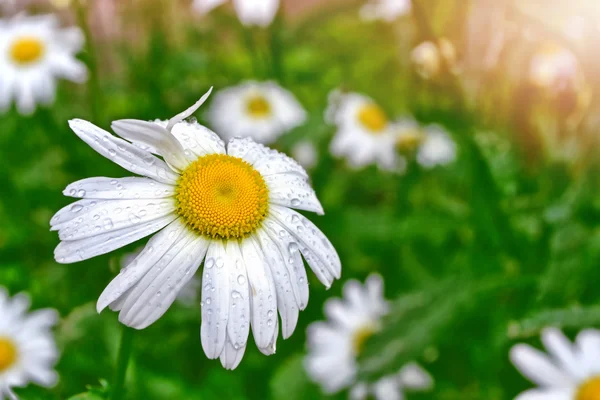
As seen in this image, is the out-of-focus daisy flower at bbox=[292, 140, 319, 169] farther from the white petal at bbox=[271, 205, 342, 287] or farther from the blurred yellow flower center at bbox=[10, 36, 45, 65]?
the white petal at bbox=[271, 205, 342, 287]

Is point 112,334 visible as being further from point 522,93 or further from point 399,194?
point 522,93

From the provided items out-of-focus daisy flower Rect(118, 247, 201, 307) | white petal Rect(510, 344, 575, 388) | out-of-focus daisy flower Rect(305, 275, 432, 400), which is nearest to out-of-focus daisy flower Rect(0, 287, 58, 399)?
out-of-focus daisy flower Rect(118, 247, 201, 307)

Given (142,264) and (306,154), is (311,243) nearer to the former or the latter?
(142,264)

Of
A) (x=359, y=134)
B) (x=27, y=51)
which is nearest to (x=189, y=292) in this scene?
(x=359, y=134)

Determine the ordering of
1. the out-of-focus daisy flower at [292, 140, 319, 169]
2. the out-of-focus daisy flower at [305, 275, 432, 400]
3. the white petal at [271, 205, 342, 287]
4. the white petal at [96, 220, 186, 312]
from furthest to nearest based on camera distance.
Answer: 1. the out-of-focus daisy flower at [292, 140, 319, 169]
2. the out-of-focus daisy flower at [305, 275, 432, 400]
3. the white petal at [271, 205, 342, 287]
4. the white petal at [96, 220, 186, 312]

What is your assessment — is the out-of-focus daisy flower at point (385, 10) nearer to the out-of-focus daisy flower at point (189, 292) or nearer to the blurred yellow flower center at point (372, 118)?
the blurred yellow flower center at point (372, 118)

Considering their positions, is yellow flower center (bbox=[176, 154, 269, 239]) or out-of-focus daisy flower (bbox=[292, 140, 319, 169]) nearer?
yellow flower center (bbox=[176, 154, 269, 239])

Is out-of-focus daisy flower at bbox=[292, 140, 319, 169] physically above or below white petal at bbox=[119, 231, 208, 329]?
above
